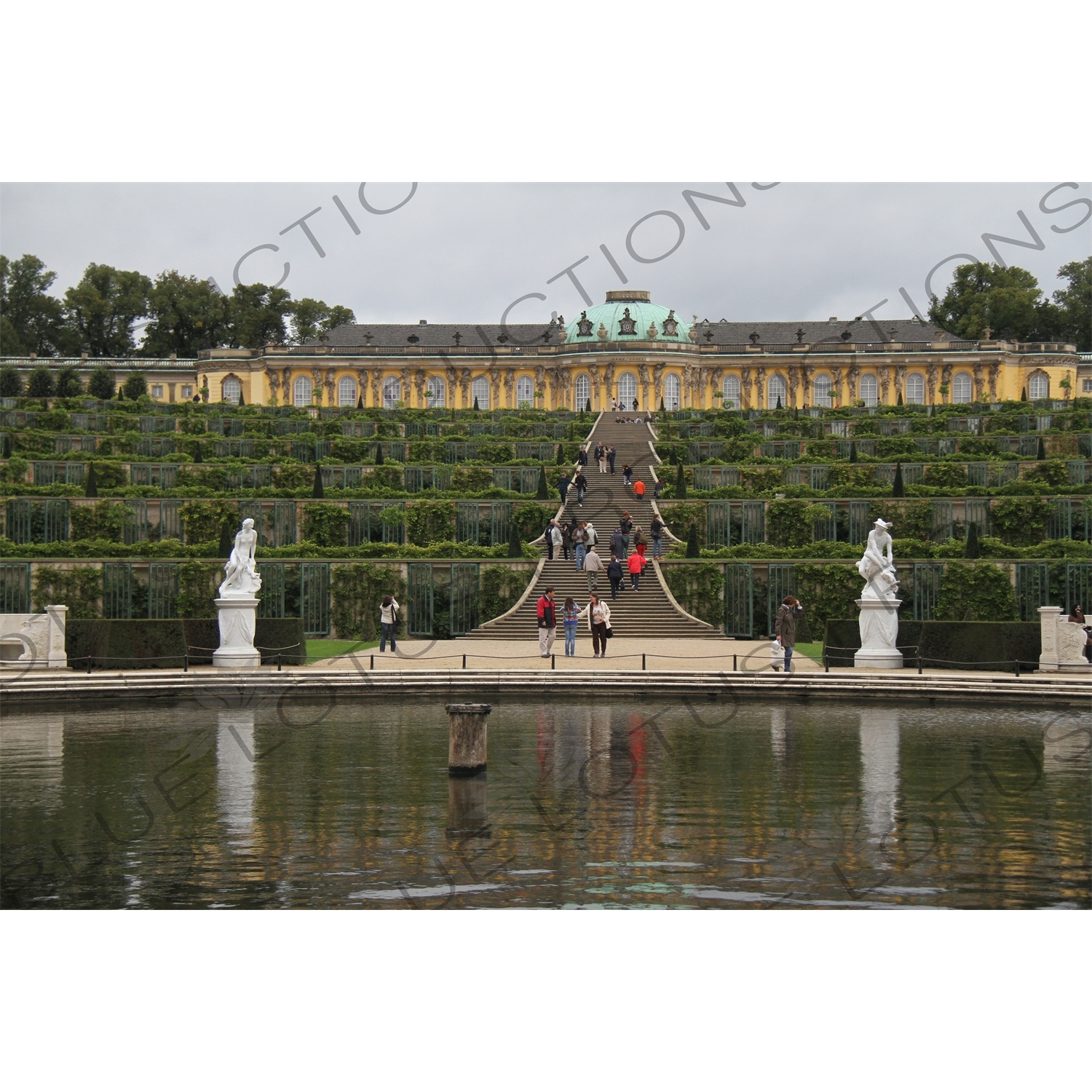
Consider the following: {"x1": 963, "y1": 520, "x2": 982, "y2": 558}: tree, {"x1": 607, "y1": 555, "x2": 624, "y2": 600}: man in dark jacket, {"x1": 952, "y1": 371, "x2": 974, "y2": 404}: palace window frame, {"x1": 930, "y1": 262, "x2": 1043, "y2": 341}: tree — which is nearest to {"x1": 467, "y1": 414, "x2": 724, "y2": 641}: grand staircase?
{"x1": 607, "y1": 555, "x2": 624, "y2": 600}: man in dark jacket

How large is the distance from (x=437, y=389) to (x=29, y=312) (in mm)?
24344

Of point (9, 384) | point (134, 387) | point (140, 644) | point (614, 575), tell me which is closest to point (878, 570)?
point (614, 575)

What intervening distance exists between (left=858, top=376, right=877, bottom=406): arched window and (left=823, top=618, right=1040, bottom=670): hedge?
197 ft

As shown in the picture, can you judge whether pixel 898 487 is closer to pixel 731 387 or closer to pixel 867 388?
pixel 731 387

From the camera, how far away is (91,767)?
15672mm

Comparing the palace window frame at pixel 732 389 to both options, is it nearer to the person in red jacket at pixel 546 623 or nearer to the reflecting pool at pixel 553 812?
the person in red jacket at pixel 546 623

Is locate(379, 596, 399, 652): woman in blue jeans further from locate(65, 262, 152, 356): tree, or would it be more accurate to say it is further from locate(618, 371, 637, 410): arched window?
locate(65, 262, 152, 356): tree

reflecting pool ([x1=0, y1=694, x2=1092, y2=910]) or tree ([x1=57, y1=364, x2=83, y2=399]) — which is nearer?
reflecting pool ([x1=0, y1=694, x2=1092, y2=910])

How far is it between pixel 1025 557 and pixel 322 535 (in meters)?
16.9

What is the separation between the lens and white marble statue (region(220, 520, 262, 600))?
81.8ft

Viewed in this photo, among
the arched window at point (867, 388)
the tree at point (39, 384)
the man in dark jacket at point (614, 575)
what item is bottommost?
the man in dark jacket at point (614, 575)

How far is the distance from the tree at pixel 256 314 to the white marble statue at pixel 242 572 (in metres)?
63.2

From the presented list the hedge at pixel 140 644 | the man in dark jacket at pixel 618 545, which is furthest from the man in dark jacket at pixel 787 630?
the man in dark jacket at pixel 618 545

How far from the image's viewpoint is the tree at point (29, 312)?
8162cm
